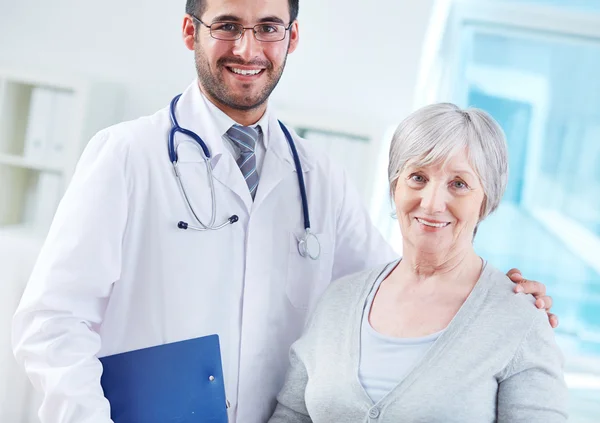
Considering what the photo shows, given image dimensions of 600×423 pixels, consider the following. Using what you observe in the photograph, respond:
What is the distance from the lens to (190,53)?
3.14 m

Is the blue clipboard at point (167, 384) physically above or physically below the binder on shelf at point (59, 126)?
below

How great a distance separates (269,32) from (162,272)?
0.56 meters

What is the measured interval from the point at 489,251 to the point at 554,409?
2115 mm

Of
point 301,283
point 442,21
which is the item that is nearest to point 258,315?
point 301,283

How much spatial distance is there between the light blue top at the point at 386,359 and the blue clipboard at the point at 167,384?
11.7 inches

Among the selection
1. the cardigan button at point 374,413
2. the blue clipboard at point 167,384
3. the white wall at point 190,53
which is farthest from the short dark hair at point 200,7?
the white wall at point 190,53

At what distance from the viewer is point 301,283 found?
1584 mm

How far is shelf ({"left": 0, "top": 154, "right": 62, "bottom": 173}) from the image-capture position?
3025 mm

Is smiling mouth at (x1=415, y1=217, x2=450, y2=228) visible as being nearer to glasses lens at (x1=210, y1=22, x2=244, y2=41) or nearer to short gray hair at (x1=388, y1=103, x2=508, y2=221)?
short gray hair at (x1=388, y1=103, x2=508, y2=221)

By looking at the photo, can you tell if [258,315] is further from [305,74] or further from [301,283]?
[305,74]

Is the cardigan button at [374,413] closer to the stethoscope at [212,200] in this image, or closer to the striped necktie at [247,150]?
the stethoscope at [212,200]

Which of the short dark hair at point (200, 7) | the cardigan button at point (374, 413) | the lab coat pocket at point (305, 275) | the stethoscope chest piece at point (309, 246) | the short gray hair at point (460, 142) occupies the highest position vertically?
the short dark hair at point (200, 7)

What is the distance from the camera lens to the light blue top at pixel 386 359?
1.28 meters

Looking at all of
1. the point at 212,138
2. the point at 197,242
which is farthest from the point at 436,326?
the point at 212,138
